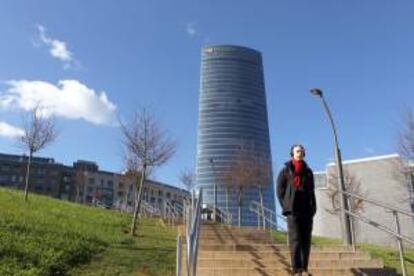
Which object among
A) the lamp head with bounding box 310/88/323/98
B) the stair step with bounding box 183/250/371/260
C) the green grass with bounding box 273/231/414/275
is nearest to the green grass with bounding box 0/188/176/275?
the stair step with bounding box 183/250/371/260

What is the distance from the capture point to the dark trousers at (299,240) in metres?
7.43

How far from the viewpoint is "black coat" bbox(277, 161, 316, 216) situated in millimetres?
7562

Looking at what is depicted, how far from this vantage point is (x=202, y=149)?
152 metres

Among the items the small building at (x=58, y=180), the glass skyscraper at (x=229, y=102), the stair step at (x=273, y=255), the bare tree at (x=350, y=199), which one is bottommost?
the stair step at (x=273, y=255)

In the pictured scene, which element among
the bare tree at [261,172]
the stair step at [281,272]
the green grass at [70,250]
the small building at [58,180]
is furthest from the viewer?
the small building at [58,180]

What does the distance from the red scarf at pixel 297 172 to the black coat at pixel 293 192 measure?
5 centimetres

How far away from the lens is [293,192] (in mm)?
7590

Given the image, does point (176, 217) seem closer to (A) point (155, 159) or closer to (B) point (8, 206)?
(A) point (155, 159)

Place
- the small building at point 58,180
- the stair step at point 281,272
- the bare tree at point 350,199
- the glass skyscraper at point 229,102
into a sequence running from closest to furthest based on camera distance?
the stair step at point 281,272
the bare tree at point 350,199
the small building at point 58,180
the glass skyscraper at point 229,102

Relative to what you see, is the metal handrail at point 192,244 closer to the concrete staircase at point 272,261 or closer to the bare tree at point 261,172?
the concrete staircase at point 272,261

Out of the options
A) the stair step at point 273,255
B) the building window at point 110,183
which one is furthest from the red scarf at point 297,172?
the building window at point 110,183

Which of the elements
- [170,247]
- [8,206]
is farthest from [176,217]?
[170,247]

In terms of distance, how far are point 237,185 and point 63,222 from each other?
2150 cm

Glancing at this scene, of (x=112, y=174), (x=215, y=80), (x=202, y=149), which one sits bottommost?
(x=112, y=174)
